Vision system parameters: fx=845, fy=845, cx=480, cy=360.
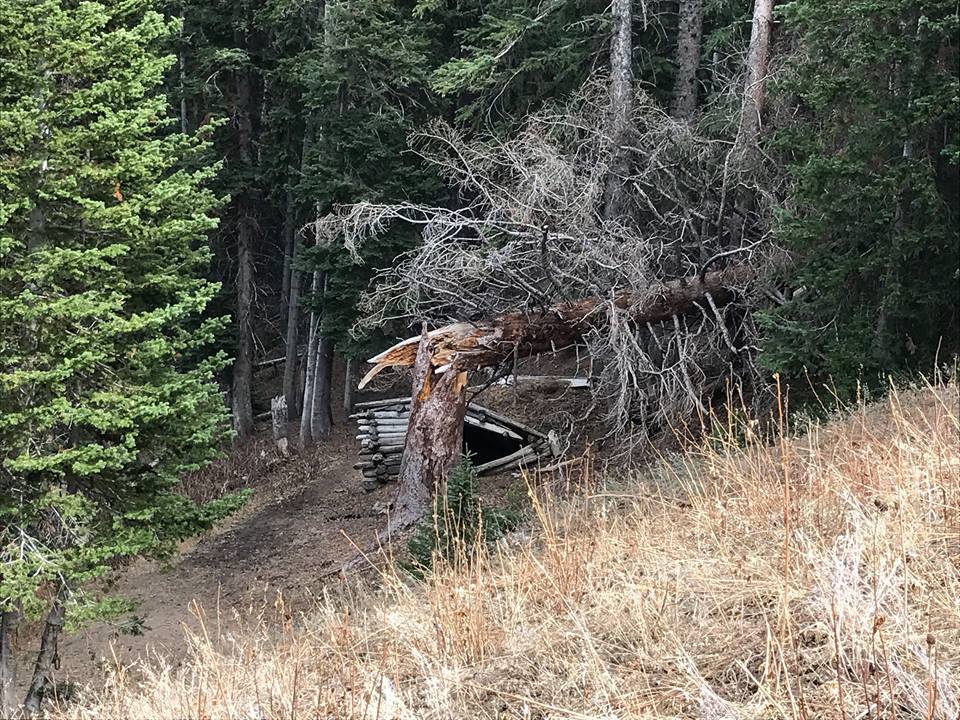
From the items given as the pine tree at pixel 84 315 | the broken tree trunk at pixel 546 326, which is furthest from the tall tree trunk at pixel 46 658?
the broken tree trunk at pixel 546 326

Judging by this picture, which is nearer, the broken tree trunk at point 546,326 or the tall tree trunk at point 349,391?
the broken tree trunk at point 546,326

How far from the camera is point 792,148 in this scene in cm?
1013

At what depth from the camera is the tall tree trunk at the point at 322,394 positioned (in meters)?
20.2

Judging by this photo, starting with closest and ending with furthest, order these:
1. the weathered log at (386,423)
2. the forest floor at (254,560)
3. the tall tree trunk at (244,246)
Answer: the forest floor at (254,560), the weathered log at (386,423), the tall tree trunk at (244,246)

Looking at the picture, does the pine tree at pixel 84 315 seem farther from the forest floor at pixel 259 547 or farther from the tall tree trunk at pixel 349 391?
the tall tree trunk at pixel 349 391

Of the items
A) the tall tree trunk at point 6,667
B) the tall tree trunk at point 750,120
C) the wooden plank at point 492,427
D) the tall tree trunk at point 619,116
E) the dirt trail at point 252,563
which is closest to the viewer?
the tall tree trunk at point 6,667

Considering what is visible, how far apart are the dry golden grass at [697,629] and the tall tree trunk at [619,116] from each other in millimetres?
9502

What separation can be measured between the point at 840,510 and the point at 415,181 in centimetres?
1551

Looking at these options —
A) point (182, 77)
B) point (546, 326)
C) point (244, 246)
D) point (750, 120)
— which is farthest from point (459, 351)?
point (182, 77)

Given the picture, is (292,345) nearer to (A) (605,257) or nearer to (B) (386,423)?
(B) (386,423)

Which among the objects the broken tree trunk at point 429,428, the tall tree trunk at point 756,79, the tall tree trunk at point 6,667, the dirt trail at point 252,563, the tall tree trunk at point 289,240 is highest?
the tall tree trunk at point 756,79

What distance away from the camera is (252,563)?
1322 centimetres

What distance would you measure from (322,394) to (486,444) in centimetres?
550

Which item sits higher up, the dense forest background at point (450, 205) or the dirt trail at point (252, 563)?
the dense forest background at point (450, 205)
